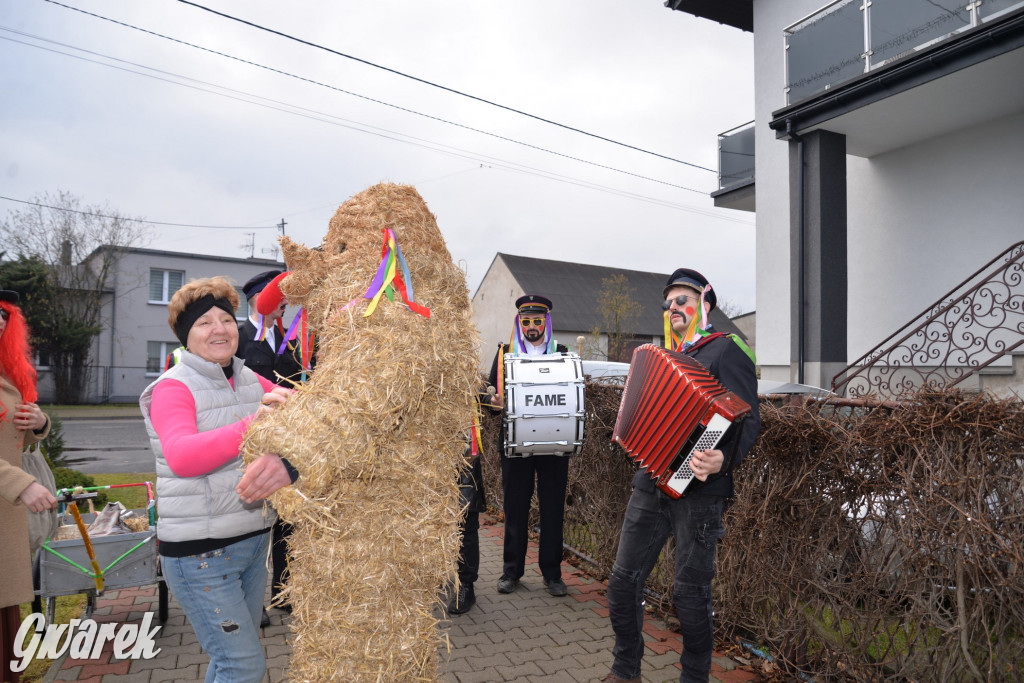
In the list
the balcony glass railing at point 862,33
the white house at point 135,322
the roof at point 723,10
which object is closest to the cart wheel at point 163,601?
the balcony glass railing at point 862,33

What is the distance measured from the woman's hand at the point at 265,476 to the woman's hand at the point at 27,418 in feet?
7.12

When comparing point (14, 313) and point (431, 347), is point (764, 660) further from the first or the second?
point (14, 313)

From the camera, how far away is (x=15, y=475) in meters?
2.98

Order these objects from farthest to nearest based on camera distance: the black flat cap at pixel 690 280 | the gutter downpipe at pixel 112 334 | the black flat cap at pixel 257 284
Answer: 1. the gutter downpipe at pixel 112 334
2. the black flat cap at pixel 257 284
3. the black flat cap at pixel 690 280

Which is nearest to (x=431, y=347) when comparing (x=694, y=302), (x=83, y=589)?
(x=694, y=302)

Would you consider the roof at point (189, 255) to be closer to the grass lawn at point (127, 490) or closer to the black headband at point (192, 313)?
the grass lawn at point (127, 490)

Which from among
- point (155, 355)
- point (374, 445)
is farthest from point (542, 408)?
point (155, 355)

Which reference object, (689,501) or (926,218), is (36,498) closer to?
(689,501)

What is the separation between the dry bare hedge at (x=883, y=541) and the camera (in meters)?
2.84

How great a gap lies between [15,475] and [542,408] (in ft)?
10.5

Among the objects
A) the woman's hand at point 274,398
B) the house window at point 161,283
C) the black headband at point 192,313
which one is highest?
the house window at point 161,283

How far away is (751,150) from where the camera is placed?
14695mm

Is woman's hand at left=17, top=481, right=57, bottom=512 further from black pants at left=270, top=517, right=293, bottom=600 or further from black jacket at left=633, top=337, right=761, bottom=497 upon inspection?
black jacket at left=633, top=337, right=761, bottom=497

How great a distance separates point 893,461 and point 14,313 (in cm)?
485
